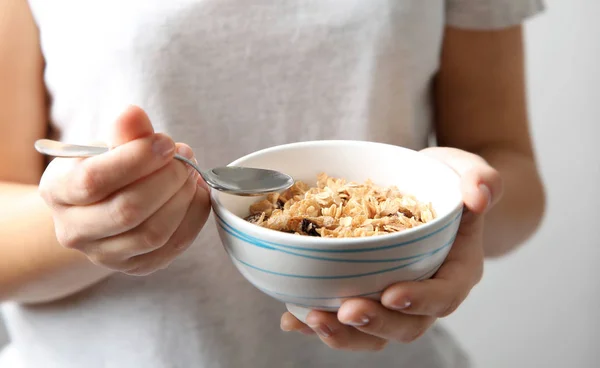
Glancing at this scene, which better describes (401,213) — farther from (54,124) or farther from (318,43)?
(54,124)

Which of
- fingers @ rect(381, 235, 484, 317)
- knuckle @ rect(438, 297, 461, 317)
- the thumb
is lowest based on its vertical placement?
knuckle @ rect(438, 297, 461, 317)

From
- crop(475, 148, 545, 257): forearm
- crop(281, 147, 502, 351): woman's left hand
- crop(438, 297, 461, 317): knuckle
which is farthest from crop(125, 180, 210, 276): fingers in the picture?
crop(475, 148, 545, 257): forearm

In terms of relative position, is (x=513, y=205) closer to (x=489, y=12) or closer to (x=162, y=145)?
(x=489, y=12)

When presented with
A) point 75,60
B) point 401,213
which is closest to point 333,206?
point 401,213

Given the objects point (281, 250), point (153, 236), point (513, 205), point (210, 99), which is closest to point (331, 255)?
point (281, 250)

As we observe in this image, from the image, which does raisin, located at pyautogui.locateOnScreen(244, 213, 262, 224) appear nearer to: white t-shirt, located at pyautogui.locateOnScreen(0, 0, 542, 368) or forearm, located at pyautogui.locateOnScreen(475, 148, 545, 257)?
white t-shirt, located at pyautogui.locateOnScreen(0, 0, 542, 368)

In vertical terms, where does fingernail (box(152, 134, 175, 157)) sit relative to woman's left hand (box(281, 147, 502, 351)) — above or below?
above
